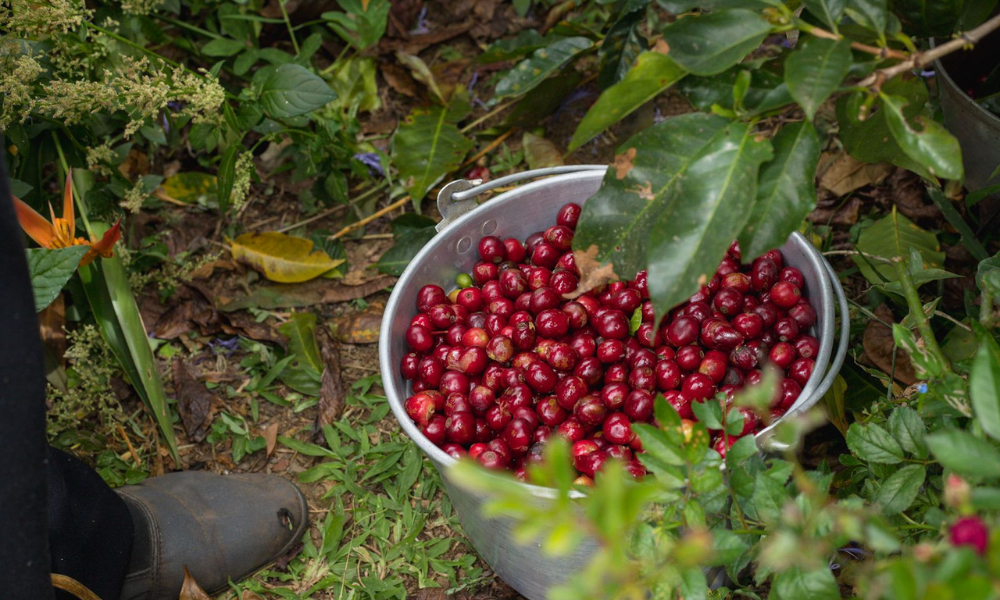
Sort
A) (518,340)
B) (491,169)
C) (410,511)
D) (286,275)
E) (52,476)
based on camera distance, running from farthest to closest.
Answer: (491,169), (286,275), (410,511), (518,340), (52,476)

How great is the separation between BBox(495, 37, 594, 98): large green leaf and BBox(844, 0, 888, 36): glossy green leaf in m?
1.34

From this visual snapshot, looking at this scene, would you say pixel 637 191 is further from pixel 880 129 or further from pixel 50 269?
pixel 50 269

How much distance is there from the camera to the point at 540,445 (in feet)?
5.54

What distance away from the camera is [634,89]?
1.26 meters

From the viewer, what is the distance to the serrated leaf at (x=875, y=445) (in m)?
1.28

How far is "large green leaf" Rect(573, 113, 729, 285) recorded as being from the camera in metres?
1.24

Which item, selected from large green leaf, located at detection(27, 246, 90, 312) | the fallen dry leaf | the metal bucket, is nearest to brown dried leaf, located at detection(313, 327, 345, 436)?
the fallen dry leaf

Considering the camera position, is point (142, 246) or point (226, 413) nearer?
point (226, 413)

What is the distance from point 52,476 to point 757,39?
1.51m

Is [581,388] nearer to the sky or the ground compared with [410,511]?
nearer to the sky

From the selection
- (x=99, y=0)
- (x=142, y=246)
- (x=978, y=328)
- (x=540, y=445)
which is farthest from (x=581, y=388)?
(x=99, y=0)

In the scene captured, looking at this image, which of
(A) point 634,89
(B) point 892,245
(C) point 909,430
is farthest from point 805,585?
(B) point 892,245

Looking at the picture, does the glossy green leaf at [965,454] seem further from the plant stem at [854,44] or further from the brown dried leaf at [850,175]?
the brown dried leaf at [850,175]

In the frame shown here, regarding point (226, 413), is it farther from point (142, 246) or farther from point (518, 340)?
point (518, 340)
